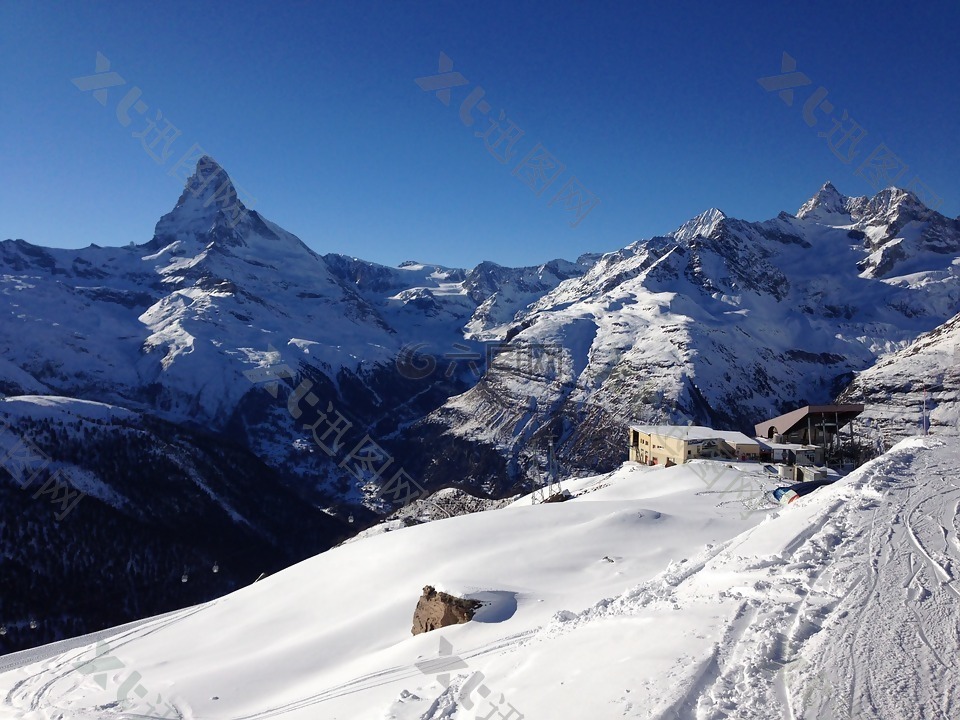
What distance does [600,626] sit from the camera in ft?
41.1

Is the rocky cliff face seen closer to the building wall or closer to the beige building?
the building wall

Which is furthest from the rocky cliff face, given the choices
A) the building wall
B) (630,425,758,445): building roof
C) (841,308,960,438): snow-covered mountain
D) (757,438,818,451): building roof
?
(630,425,758,445): building roof

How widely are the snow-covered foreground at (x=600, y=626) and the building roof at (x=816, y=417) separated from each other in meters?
14.1

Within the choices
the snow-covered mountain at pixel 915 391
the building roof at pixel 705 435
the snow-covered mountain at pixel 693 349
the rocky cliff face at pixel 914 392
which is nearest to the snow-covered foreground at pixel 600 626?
the building roof at pixel 705 435

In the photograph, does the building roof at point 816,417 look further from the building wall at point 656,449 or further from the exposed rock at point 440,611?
the exposed rock at point 440,611

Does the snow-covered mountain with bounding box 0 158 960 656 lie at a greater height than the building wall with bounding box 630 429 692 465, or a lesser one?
greater

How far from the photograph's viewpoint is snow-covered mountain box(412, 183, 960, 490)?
108125 millimetres

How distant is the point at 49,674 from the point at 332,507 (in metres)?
101

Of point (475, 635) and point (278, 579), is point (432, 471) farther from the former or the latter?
point (475, 635)

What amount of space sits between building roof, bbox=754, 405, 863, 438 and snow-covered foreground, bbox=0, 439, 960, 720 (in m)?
14.1

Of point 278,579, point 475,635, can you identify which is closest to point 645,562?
point 475,635

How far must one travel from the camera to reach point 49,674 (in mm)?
25625

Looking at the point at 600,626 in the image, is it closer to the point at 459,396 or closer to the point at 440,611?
the point at 440,611

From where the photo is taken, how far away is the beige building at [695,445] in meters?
47.1
